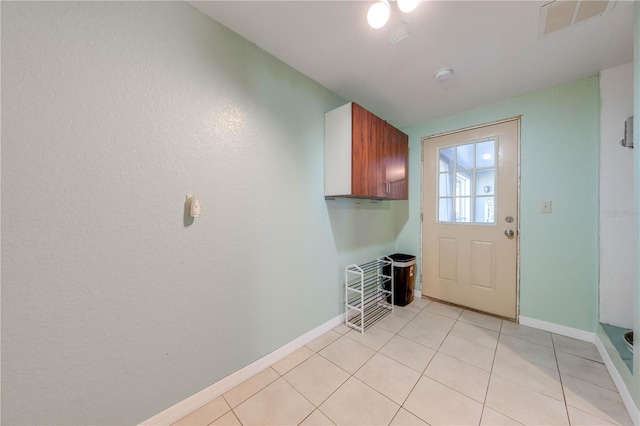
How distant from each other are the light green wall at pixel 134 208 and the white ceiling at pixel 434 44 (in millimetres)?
245

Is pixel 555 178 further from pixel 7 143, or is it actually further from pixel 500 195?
pixel 7 143

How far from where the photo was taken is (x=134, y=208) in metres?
1.11

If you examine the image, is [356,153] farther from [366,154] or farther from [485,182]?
[485,182]

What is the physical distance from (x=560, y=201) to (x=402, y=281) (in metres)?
1.68

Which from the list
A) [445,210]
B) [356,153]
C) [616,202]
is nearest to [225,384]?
[356,153]

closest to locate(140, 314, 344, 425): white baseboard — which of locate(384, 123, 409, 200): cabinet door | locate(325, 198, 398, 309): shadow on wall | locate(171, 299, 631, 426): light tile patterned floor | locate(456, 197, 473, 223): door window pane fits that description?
locate(171, 299, 631, 426): light tile patterned floor

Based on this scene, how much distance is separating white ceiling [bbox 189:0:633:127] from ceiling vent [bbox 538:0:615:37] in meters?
0.04

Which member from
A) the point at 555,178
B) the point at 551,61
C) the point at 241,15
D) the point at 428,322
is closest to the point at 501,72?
the point at 551,61

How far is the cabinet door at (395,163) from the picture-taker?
91.8 inches

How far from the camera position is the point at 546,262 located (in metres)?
2.14

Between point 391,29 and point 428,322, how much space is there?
2580 mm

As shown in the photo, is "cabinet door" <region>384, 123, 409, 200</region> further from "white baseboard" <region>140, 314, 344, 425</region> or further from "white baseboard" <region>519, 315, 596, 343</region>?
"white baseboard" <region>519, 315, 596, 343</region>

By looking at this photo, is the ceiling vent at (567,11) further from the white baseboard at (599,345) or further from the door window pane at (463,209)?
the white baseboard at (599,345)

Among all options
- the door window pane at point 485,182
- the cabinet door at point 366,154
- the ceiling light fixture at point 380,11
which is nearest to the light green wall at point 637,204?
the door window pane at point 485,182
